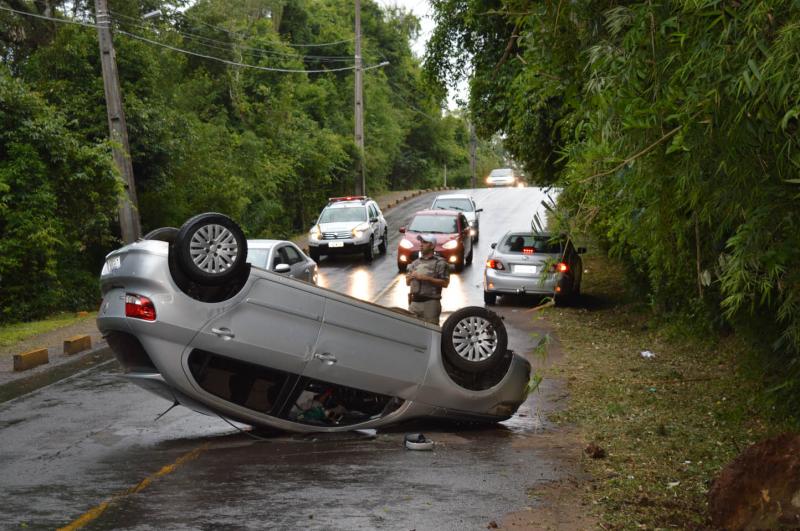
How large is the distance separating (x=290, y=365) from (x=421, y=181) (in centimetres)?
6531

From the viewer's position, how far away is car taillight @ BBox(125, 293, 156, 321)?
794 centimetres

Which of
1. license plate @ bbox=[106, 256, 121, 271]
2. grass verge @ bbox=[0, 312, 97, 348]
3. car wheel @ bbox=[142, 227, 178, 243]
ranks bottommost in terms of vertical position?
grass verge @ bbox=[0, 312, 97, 348]

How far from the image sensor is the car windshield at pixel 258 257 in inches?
648

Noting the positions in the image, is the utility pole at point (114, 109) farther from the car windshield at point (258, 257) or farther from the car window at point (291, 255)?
the car windshield at point (258, 257)

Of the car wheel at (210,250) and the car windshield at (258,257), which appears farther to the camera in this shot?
the car windshield at (258,257)

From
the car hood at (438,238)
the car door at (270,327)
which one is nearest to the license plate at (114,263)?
the car door at (270,327)

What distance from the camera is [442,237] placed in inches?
1056

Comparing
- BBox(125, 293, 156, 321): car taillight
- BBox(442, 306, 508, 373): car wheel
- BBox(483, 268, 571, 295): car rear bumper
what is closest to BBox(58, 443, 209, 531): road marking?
BBox(125, 293, 156, 321): car taillight

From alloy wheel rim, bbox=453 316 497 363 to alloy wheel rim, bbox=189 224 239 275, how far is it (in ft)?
7.98

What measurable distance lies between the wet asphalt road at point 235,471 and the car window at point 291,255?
5.83 metres

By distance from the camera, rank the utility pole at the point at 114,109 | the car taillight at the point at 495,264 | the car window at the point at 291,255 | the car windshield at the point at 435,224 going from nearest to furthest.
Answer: the car window at the point at 291,255, the car taillight at the point at 495,264, the utility pole at the point at 114,109, the car windshield at the point at 435,224

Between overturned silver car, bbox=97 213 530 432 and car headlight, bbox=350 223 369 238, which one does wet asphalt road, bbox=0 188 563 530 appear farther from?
car headlight, bbox=350 223 369 238

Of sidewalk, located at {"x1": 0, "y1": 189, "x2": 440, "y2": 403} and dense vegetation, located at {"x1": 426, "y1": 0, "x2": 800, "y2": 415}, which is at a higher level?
dense vegetation, located at {"x1": 426, "y1": 0, "x2": 800, "y2": 415}

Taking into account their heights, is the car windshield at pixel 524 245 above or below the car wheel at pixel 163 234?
below
